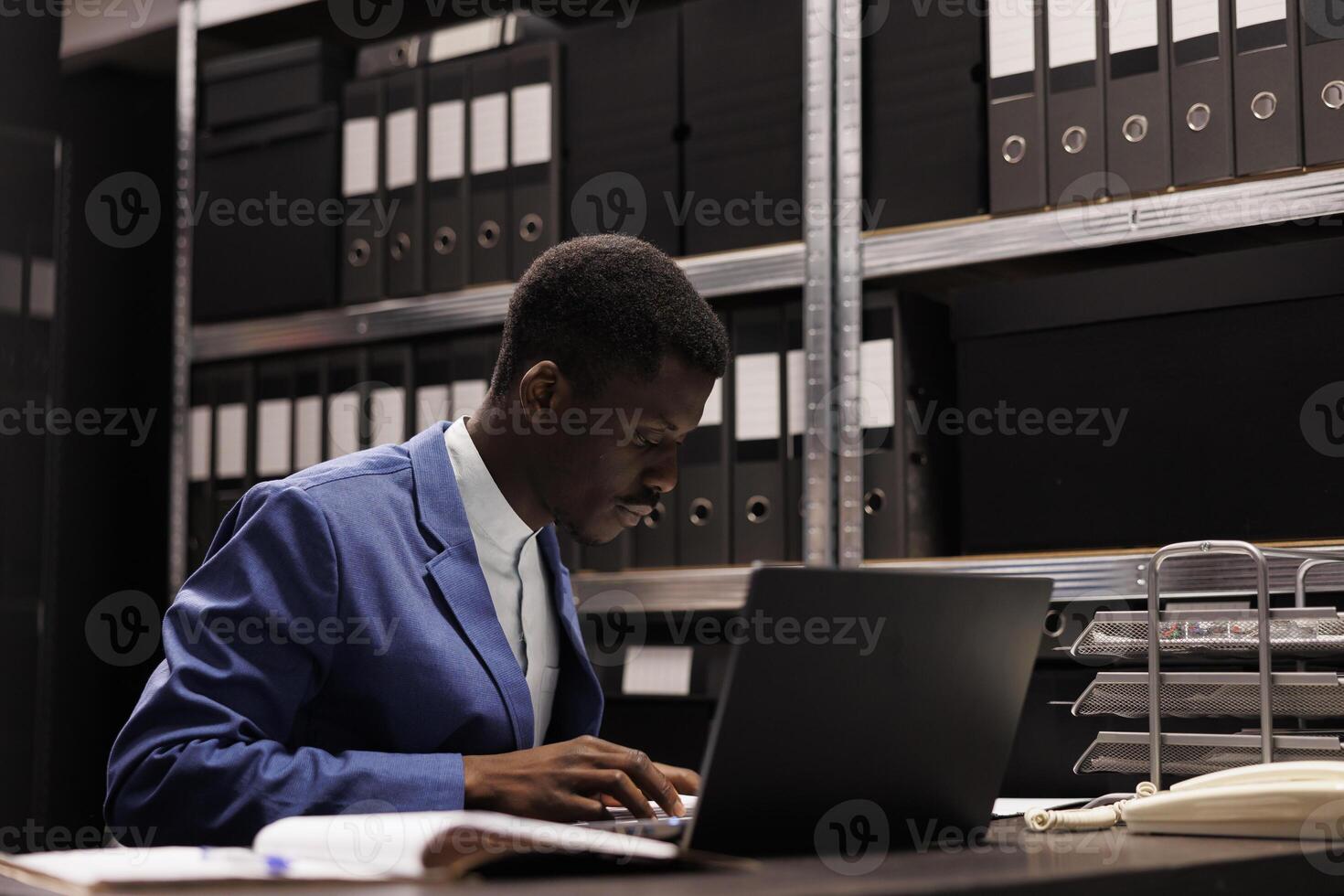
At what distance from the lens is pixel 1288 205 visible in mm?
1550

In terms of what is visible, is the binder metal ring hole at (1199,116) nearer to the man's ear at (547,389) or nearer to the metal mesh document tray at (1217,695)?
the metal mesh document tray at (1217,695)

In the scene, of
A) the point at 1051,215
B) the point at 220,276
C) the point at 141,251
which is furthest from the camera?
the point at 141,251

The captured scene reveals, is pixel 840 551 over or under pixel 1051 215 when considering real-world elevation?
under

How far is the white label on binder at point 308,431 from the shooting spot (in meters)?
2.14

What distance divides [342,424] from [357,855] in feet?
4.87

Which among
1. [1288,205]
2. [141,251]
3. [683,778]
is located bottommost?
[683,778]

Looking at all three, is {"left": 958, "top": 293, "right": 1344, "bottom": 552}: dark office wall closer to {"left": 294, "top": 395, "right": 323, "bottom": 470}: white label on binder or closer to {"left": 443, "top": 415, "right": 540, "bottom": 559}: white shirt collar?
{"left": 443, "top": 415, "right": 540, "bottom": 559}: white shirt collar

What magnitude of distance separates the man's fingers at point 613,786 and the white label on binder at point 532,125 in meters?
1.21

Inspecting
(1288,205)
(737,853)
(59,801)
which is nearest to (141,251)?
(59,801)

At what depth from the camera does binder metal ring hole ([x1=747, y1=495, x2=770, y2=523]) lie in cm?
186

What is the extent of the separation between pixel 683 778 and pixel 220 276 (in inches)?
57.3

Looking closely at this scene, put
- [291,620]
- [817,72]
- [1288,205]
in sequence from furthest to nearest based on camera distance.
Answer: [817,72] < [1288,205] < [291,620]

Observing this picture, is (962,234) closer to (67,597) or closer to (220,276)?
(220,276)

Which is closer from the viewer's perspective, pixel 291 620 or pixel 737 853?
pixel 737 853
